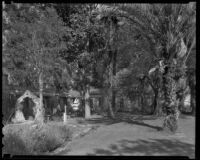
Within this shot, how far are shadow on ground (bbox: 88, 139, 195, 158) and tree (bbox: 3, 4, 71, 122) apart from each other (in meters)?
9.94

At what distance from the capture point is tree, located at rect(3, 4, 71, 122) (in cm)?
2112

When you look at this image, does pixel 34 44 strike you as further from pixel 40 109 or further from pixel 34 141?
pixel 34 141

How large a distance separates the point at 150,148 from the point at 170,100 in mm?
4645

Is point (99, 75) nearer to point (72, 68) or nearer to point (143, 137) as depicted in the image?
point (72, 68)

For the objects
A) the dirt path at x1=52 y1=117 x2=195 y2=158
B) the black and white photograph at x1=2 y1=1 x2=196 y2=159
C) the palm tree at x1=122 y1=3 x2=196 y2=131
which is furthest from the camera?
the palm tree at x1=122 y1=3 x2=196 y2=131

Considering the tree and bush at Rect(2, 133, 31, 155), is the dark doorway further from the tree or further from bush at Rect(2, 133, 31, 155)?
bush at Rect(2, 133, 31, 155)

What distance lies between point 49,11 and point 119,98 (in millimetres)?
25765

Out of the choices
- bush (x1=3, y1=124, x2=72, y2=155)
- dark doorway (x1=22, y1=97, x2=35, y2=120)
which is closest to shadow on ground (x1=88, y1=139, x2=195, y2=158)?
bush (x1=3, y1=124, x2=72, y2=155)

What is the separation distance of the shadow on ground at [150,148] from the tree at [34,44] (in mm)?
9943

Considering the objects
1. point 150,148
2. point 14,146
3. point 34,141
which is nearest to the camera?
point 14,146

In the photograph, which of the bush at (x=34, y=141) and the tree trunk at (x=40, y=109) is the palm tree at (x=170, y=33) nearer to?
the bush at (x=34, y=141)

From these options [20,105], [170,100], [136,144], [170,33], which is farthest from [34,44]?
[136,144]

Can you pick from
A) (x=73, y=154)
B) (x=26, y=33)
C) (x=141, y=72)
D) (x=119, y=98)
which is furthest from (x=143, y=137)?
(x=119, y=98)

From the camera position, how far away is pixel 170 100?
1542cm
